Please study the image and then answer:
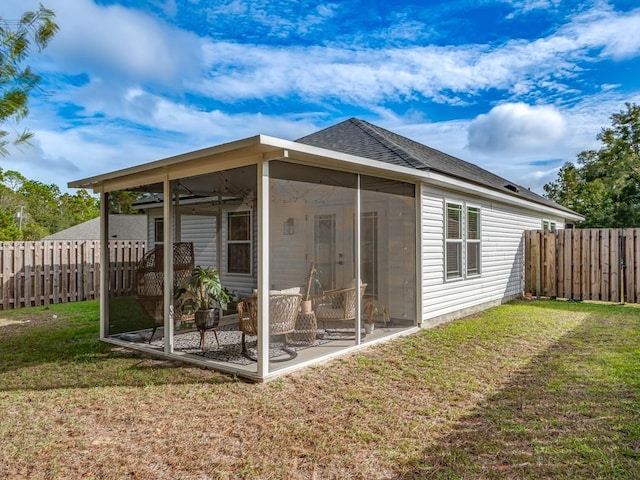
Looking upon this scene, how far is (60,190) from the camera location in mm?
41781

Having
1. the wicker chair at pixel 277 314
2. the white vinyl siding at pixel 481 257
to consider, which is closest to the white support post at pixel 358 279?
the wicker chair at pixel 277 314

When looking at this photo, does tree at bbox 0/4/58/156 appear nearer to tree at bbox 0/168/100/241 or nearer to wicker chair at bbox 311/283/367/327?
wicker chair at bbox 311/283/367/327

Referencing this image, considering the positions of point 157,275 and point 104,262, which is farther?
point 104,262

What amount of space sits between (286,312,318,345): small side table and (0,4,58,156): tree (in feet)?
17.0

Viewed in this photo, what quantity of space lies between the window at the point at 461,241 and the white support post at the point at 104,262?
216 inches

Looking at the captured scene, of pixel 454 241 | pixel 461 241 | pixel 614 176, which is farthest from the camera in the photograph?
pixel 614 176

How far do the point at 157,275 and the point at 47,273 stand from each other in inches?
248

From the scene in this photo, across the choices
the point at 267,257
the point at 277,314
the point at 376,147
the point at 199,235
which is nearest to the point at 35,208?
the point at 199,235

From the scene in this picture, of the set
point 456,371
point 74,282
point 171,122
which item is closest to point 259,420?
point 456,371

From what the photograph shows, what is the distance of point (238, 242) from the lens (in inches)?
288

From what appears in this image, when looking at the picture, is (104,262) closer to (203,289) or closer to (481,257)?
(203,289)

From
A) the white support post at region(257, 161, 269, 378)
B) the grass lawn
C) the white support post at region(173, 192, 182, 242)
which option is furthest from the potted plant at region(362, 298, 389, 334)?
the white support post at region(173, 192, 182, 242)

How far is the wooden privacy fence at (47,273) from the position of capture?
9688 millimetres

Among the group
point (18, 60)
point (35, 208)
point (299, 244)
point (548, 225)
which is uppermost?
point (35, 208)
